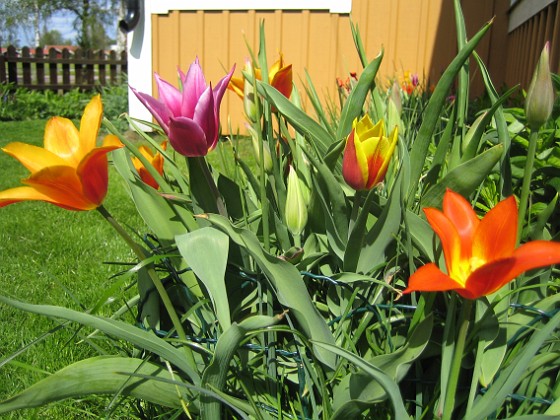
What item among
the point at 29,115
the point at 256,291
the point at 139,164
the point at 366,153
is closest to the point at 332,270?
the point at 256,291

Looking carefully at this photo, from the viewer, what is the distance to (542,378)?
983mm

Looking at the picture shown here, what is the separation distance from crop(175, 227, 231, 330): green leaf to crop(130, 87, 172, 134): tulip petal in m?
0.17

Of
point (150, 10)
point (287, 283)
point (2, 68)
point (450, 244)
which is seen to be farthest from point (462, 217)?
point (2, 68)

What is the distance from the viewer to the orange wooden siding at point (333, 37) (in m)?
6.64

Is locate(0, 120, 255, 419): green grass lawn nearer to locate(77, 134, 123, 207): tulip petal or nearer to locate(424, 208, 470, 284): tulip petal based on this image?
locate(77, 134, 123, 207): tulip petal

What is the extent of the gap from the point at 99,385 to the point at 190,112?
421mm

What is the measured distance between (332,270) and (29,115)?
10254 mm

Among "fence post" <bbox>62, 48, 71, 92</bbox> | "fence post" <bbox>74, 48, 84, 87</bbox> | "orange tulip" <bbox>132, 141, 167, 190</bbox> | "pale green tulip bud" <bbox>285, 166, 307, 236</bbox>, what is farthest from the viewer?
"fence post" <bbox>74, 48, 84, 87</bbox>

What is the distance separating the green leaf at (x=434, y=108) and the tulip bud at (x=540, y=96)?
12 cm

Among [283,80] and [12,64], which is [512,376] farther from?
[12,64]

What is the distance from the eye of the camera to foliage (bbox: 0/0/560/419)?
865 mm

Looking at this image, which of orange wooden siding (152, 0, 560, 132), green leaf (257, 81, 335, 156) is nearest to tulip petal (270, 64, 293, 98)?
green leaf (257, 81, 335, 156)

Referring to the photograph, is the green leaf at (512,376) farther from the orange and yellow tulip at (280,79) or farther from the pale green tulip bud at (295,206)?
the orange and yellow tulip at (280,79)

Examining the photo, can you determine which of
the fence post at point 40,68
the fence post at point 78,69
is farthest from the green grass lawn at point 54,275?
the fence post at point 78,69
